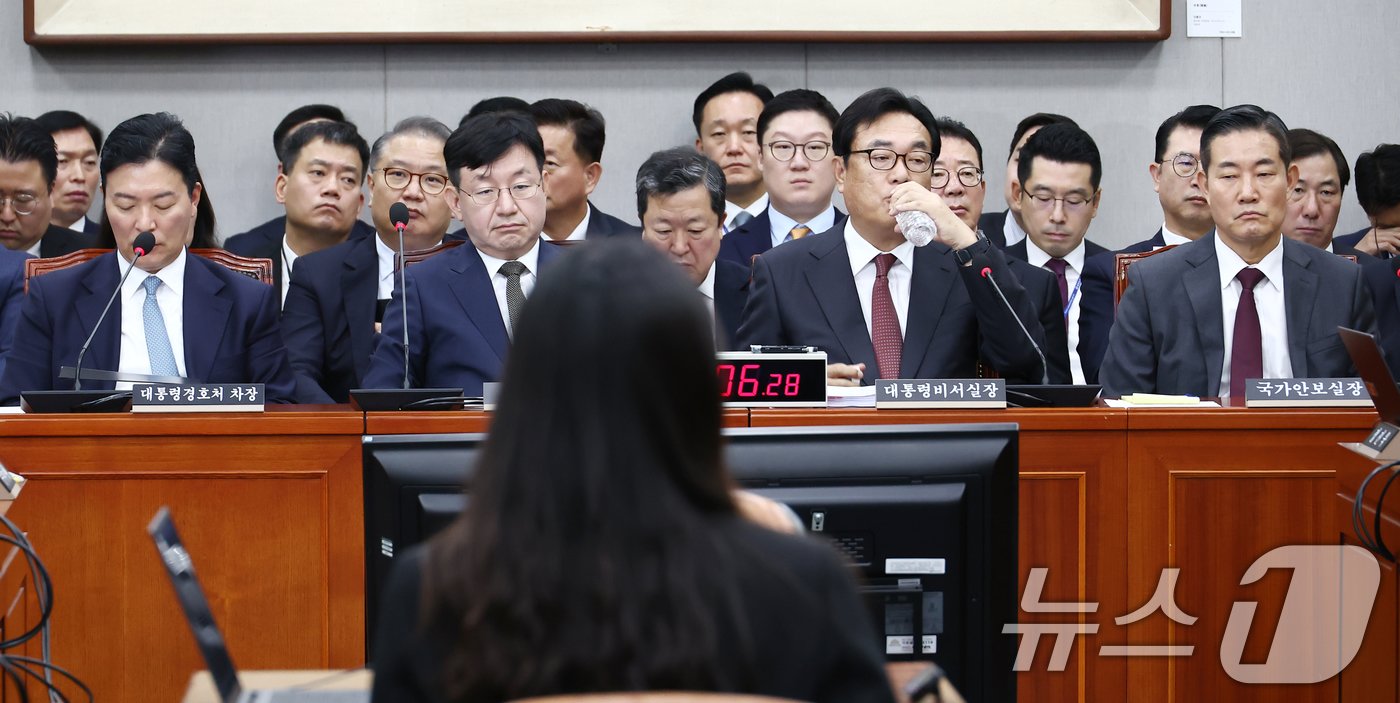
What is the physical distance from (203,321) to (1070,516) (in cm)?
194

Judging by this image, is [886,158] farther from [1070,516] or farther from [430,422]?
[430,422]

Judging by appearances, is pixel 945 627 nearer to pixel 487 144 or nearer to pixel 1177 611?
pixel 1177 611

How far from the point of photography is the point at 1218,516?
2365 mm

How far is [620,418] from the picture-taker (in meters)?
0.96

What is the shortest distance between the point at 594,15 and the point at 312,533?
2.91 m

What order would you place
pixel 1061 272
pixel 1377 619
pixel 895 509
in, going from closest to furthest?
1. pixel 895 509
2. pixel 1377 619
3. pixel 1061 272

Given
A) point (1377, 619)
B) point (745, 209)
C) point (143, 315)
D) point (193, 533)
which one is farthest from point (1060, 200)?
point (193, 533)

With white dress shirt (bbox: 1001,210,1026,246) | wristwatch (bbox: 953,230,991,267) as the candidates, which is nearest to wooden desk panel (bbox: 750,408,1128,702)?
wristwatch (bbox: 953,230,991,267)

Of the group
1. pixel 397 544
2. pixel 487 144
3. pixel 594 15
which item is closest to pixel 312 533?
pixel 397 544

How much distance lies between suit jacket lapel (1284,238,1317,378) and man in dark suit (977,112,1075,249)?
4.05 feet

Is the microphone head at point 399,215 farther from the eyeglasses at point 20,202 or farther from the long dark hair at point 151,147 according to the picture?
the eyeglasses at point 20,202

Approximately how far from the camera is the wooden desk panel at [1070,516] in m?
2.31

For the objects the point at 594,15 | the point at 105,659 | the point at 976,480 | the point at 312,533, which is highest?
the point at 594,15

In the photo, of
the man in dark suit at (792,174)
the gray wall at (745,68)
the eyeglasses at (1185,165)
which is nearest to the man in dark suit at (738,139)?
the man in dark suit at (792,174)
